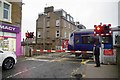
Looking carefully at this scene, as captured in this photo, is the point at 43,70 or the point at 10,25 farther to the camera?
the point at 10,25

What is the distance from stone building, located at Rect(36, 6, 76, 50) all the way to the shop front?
659 inches

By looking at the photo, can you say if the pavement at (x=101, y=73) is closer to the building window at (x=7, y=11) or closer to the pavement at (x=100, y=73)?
the pavement at (x=100, y=73)

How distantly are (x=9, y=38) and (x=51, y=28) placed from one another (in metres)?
21.0

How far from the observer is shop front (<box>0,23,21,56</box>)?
1673 centimetres

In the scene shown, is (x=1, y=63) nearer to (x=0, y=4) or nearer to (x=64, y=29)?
(x=0, y=4)

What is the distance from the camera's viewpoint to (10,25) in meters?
17.8

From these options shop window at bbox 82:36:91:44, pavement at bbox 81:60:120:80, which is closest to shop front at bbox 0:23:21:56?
shop window at bbox 82:36:91:44

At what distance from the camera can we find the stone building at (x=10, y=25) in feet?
55.4

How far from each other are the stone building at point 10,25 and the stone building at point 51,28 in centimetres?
1680

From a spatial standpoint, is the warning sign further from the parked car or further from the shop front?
the shop front

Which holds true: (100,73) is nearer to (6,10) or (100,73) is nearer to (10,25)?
(10,25)

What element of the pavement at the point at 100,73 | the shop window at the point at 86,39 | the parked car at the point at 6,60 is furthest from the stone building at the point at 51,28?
the pavement at the point at 100,73

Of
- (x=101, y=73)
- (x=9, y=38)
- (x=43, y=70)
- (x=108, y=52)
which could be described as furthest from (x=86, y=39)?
(x=101, y=73)

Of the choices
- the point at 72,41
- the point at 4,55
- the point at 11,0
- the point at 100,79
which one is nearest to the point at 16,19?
the point at 11,0
